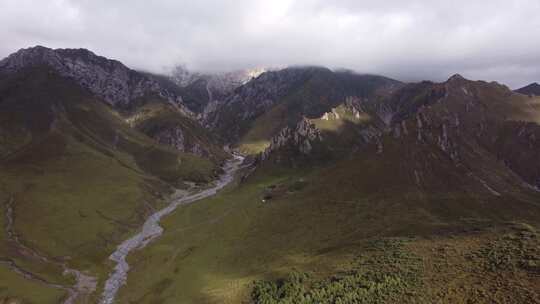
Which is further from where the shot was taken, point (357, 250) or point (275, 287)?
point (357, 250)

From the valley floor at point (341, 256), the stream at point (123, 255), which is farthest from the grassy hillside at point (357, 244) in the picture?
the stream at point (123, 255)

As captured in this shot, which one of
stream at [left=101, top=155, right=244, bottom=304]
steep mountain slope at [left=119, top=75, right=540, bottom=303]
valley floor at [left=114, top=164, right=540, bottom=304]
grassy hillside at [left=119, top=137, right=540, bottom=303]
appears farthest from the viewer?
stream at [left=101, top=155, right=244, bottom=304]

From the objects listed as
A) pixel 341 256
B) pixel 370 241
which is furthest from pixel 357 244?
pixel 341 256

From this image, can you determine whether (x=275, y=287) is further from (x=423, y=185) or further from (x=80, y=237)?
(x=80, y=237)

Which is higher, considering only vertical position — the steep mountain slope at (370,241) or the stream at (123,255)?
the steep mountain slope at (370,241)

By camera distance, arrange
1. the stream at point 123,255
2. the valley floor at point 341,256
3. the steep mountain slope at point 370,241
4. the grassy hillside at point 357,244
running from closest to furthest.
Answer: the valley floor at point 341,256 < the steep mountain slope at point 370,241 < the grassy hillside at point 357,244 < the stream at point 123,255

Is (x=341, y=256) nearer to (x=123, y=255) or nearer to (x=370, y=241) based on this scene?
(x=370, y=241)

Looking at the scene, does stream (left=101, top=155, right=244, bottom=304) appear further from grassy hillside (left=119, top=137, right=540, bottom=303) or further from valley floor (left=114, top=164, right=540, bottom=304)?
grassy hillside (left=119, top=137, right=540, bottom=303)

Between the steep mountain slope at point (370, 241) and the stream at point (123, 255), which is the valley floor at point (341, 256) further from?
the stream at point (123, 255)

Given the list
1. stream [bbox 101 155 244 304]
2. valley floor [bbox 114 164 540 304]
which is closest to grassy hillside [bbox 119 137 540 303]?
valley floor [bbox 114 164 540 304]

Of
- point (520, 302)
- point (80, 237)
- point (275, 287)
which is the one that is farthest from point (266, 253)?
point (80, 237)

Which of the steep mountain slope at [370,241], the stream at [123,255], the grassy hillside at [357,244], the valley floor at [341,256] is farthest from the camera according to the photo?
the stream at [123,255]
